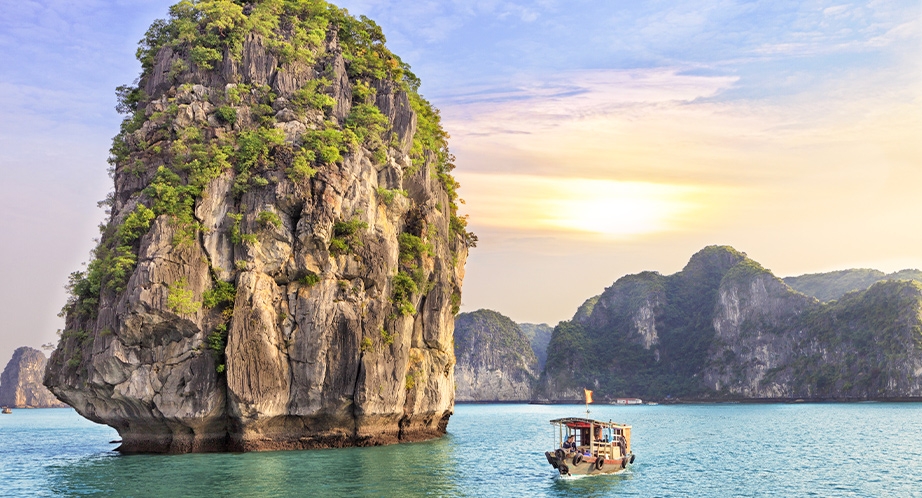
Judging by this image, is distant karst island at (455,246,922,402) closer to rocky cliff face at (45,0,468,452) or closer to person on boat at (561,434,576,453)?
rocky cliff face at (45,0,468,452)

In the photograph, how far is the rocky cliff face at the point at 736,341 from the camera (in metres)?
126

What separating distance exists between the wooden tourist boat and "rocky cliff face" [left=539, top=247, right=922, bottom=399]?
365 feet

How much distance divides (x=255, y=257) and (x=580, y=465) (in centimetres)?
1691

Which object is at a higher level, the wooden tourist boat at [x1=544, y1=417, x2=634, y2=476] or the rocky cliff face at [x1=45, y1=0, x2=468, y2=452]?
the rocky cliff face at [x1=45, y1=0, x2=468, y2=452]

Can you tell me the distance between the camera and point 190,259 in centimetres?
3294

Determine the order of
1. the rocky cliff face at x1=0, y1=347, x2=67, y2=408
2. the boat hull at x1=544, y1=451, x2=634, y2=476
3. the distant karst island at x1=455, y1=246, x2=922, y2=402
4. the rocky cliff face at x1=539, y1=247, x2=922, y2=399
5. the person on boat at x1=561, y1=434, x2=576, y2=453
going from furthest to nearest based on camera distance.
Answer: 1. the rocky cliff face at x1=0, y1=347, x2=67, y2=408
2. the distant karst island at x1=455, y1=246, x2=922, y2=402
3. the rocky cliff face at x1=539, y1=247, x2=922, y2=399
4. the person on boat at x1=561, y1=434, x2=576, y2=453
5. the boat hull at x1=544, y1=451, x2=634, y2=476

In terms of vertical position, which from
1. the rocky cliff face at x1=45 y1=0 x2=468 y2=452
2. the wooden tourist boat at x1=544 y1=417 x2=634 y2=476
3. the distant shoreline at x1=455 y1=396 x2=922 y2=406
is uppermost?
the rocky cliff face at x1=45 y1=0 x2=468 y2=452

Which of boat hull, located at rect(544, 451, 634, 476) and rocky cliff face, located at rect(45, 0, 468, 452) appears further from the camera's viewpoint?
rocky cliff face, located at rect(45, 0, 468, 452)

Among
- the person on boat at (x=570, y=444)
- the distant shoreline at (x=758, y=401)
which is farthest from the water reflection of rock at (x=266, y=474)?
the distant shoreline at (x=758, y=401)

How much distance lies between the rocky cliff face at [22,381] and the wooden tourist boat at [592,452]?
176 m

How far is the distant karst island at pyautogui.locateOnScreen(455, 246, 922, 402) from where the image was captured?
12700cm

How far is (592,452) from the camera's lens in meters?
29.2

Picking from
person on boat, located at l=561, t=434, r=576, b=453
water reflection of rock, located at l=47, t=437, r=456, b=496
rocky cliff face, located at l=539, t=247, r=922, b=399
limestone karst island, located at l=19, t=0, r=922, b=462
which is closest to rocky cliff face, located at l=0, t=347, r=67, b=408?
rocky cliff face, located at l=539, t=247, r=922, b=399

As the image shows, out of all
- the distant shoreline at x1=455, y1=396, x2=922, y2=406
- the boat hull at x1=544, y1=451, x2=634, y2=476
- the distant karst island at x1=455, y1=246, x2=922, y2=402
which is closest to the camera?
the boat hull at x1=544, y1=451, x2=634, y2=476
